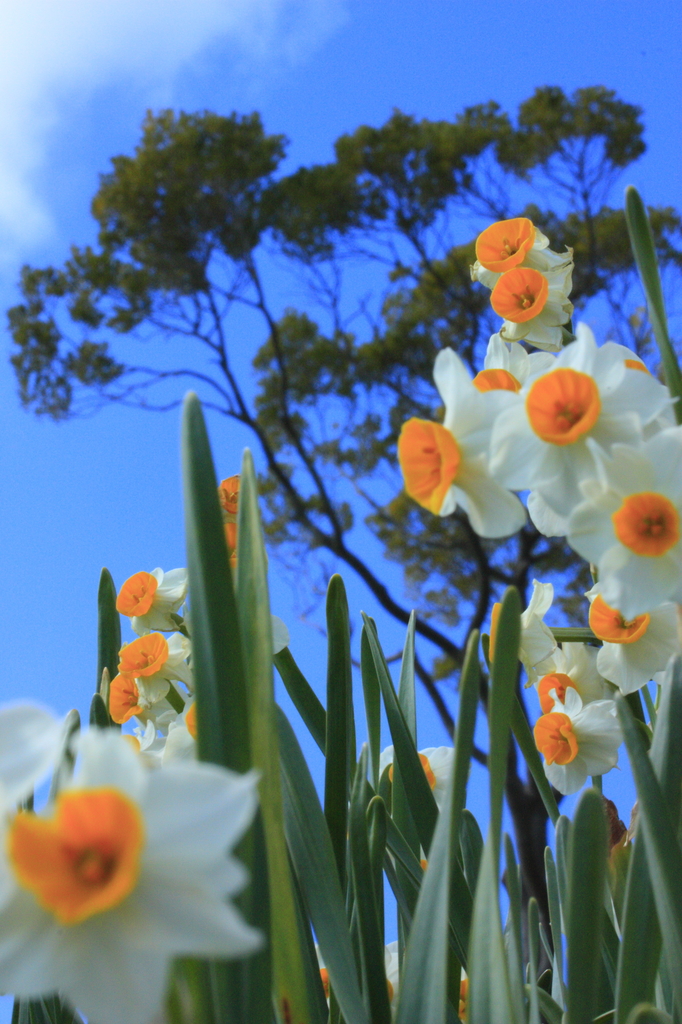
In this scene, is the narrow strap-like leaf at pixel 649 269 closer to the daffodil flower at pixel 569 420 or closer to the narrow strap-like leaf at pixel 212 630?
the daffodil flower at pixel 569 420

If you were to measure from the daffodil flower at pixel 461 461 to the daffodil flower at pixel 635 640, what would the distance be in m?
0.17

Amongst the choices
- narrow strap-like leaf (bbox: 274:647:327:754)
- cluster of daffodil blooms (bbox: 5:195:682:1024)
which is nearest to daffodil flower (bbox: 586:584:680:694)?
cluster of daffodil blooms (bbox: 5:195:682:1024)

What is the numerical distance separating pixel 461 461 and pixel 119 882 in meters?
0.23

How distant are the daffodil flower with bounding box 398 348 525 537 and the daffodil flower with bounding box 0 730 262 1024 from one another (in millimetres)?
192

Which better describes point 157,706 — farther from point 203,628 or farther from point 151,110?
point 151,110

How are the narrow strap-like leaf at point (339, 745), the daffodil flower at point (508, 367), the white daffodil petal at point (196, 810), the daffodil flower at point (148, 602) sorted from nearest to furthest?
1. the white daffodil petal at point (196, 810)
2. the daffodil flower at point (508, 367)
3. the narrow strap-like leaf at point (339, 745)
4. the daffodil flower at point (148, 602)

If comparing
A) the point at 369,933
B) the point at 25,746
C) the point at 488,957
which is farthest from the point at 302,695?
the point at 25,746

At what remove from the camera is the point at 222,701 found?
0.96 feet

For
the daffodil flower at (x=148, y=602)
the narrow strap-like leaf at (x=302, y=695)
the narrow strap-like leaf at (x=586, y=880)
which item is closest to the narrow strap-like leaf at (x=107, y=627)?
the daffodil flower at (x=148, y=602)

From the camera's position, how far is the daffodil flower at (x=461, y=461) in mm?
366

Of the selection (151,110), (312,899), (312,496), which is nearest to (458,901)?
(312,899)

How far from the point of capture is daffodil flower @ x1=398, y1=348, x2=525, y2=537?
37 centimetres

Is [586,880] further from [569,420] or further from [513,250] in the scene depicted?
[513,250]

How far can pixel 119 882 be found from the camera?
0.20 metres
